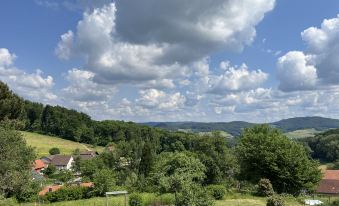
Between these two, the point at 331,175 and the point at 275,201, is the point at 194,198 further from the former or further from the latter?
the point at 331,175

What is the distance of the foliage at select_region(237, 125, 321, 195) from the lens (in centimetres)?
4612

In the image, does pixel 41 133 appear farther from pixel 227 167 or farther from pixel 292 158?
pixel 292 158

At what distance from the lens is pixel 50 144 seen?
130250mm

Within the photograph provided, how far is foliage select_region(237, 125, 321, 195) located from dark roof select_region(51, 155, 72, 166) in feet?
249

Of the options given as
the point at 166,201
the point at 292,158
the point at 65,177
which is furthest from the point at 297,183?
the point at 65,177

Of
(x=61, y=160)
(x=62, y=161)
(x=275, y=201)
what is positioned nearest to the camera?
(x=275, y=201)

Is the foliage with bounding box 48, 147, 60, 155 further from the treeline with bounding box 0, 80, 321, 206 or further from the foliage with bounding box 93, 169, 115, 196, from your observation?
the foliage with bounding box 93, 169, 115, 196

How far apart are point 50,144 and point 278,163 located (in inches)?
3895

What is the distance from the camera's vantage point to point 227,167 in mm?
76312

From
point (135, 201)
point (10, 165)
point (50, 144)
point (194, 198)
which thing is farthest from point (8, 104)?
point (50, 144)

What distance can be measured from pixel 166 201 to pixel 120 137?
119667 millimetres

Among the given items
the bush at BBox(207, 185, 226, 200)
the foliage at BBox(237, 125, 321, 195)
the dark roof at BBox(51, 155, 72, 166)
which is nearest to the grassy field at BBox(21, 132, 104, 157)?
the dark roof at BBox(51, 155, 72, 166)

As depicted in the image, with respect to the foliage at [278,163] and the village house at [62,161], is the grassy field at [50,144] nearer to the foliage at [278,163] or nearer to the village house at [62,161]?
the village house at [62,161]

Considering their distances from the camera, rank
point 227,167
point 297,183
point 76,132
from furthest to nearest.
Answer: point 76,132 < point 227,167 < point 297,183
